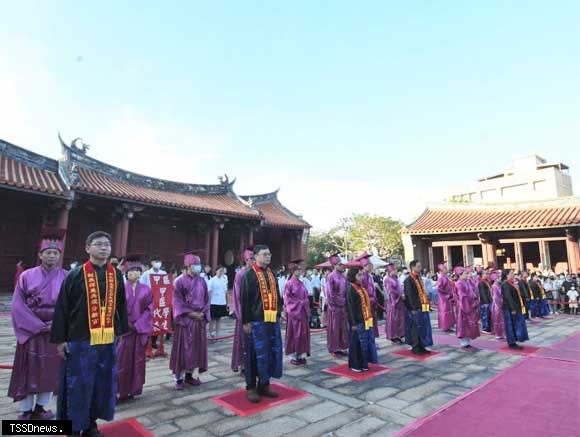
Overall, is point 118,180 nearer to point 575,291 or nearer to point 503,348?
point 503,348

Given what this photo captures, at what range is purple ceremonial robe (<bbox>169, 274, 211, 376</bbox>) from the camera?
4613 millimetres

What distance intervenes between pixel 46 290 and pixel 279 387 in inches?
116

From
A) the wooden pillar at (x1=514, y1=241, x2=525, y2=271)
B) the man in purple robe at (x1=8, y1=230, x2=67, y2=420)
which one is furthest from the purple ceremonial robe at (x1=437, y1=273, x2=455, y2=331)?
the wooden pillar at (x1=514, y1=241, x2=525, y2=271)

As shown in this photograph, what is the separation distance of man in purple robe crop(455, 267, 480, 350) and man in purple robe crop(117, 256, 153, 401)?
6.06 metres

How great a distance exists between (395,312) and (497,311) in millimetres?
2483

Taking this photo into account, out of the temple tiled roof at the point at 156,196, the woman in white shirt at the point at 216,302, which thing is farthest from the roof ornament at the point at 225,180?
the woman in white shirt at the point at 216,302

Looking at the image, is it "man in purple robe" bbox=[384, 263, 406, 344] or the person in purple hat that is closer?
"man in purple robe" bbox=[384, 263, 406, 344]

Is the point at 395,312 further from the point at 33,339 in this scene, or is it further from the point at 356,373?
the point at 33,339

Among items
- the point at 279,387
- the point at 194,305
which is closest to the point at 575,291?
the point at 279,387

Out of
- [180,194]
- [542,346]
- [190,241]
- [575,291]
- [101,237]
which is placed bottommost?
[542,346]

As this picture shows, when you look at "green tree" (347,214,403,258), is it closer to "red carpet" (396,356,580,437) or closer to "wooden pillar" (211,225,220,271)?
"wooden pillar" (211,225,220,271)

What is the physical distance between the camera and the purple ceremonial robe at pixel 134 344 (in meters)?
4.07

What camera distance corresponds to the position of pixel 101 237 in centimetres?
334

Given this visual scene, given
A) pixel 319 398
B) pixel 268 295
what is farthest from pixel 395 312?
pixel 268 295
